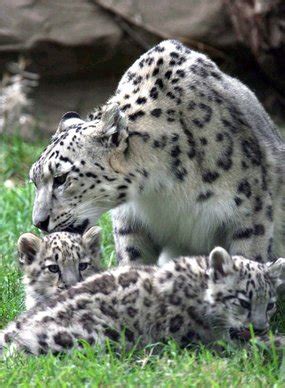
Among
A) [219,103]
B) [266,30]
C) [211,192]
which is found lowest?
[211,192]

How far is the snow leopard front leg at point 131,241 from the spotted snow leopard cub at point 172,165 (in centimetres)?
2

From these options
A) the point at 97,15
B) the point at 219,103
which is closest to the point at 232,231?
the point at 219,103

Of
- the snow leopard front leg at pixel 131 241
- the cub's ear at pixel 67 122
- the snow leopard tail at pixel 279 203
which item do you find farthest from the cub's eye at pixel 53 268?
the snow leopard tail at pixel 279 203

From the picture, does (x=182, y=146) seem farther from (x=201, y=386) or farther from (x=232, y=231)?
(x=201, y=386)

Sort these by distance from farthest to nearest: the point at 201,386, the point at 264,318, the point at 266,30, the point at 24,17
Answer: the point at 24,17
the point at 266,30
the point at 264,318
the point at 201,386

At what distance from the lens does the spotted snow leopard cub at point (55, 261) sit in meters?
8.64

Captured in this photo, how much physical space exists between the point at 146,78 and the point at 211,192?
1.16m

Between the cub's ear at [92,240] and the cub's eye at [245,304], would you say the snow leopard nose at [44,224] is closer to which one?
the cub's ear at [92,240]

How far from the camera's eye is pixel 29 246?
8.92m

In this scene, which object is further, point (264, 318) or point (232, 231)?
point (232, 231)

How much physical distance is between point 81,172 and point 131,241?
3.90 feet

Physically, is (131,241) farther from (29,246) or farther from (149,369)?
(149,369)

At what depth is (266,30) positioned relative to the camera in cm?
1516

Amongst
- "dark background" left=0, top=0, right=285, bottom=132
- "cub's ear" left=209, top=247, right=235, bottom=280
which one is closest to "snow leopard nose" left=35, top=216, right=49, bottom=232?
"cub's ear" left=209, top=247, right=235, bottom=280
